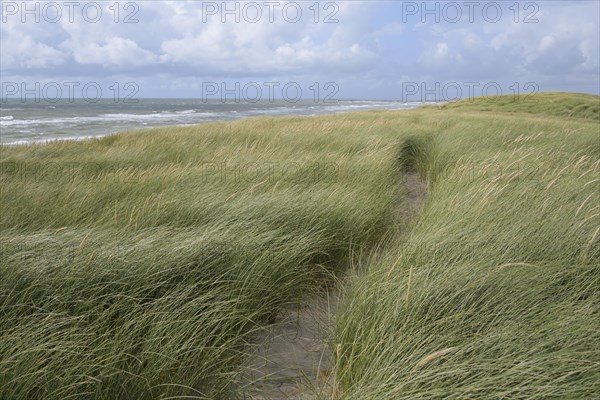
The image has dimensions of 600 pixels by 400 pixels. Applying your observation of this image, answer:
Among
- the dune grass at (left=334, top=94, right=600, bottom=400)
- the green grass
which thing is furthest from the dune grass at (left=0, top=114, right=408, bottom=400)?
the dune grass at (left=334, top=94, right=600, bottom=400)

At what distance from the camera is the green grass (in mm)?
1789

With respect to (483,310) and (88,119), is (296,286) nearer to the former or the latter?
(483,310)

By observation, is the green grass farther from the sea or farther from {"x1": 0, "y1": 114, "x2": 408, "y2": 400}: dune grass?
the sea

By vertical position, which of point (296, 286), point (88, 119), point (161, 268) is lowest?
point (296, 286)

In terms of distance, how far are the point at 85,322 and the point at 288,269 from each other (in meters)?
1.14

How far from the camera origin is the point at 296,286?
9.46 ft

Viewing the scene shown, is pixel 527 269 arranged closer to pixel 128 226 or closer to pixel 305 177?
pixel 128 226

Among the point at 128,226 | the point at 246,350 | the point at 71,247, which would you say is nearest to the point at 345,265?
the point at 246,350

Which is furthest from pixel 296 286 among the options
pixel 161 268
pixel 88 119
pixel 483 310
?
pixel 88 119

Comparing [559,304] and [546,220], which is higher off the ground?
[546,220]

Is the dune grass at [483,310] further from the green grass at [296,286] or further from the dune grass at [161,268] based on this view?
the dune grass at [161,268]

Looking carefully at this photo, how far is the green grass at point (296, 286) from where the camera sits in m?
1.79

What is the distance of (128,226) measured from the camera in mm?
3176

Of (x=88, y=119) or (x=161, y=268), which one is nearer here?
(x=161, y=268)
